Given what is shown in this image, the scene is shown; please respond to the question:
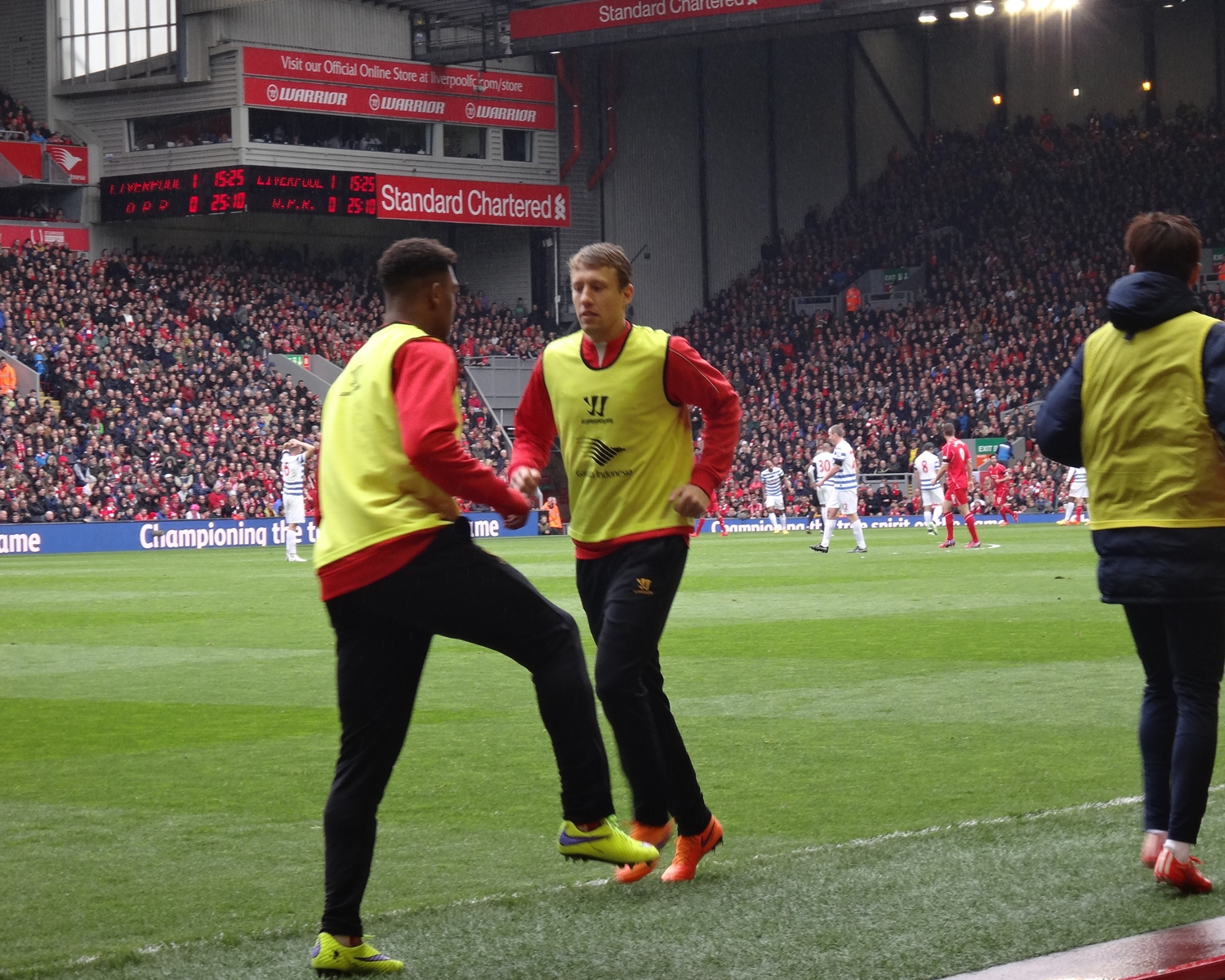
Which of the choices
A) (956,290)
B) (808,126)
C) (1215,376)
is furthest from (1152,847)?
(808,126)

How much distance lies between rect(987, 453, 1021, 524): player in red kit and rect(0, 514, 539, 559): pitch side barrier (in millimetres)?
12847

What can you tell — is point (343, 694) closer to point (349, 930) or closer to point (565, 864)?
point (349, 930)

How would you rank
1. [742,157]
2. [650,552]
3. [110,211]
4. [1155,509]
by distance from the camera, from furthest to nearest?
[742,157] → [110,211] → [650,552] → [1155,509]

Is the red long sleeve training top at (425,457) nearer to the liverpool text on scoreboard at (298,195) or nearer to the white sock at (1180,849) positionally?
the white sock at (1180,849)

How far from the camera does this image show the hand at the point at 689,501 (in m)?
5.77

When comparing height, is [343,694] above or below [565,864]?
above

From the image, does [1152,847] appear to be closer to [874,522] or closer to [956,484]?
[956,484]

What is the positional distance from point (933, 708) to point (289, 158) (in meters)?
41.9

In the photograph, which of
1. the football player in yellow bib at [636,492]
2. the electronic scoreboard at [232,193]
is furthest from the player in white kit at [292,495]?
the football player in yellow bib at [636,492]

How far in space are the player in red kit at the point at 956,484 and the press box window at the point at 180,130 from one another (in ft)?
84.5

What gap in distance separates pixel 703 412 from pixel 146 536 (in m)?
33.5

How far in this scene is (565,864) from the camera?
6.18m

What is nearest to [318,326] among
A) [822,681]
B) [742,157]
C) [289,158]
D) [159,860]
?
[289,158]

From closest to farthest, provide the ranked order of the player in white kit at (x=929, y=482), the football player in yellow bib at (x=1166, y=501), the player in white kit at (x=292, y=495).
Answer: the football player in yellow bib at (x=1166, y=501)
the player in white kit at (x=292, y=495)
the player in white kit at (x=929, y=482)
